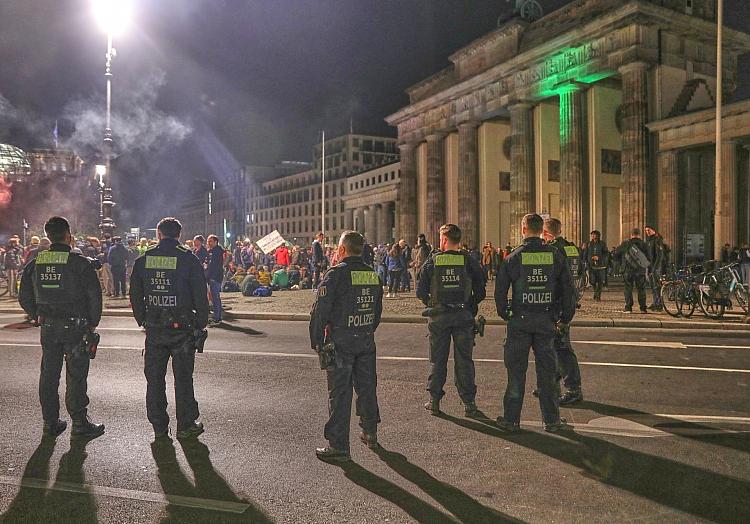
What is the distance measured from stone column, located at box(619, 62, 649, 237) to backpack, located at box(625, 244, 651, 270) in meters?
17.0

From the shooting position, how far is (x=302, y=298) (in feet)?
66.6

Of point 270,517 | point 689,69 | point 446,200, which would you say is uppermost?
point 689,69

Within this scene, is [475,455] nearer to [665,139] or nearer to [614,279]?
[614,279]

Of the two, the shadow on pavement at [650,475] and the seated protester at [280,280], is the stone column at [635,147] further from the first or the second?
the shadow on pavement at [650,475]

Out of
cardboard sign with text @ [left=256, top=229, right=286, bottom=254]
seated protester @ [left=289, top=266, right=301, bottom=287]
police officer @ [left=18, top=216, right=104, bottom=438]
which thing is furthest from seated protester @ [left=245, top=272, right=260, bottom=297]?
police officer @ [left=18, top=216, right=104, bottom=438]

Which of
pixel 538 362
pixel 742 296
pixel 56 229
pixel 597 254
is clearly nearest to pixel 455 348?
pixel 538 362

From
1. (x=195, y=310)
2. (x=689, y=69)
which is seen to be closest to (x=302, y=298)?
(x=195, y=310)

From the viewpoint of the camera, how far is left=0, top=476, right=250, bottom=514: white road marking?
4.02 metres

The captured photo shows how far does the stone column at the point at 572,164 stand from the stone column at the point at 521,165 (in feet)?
13.3

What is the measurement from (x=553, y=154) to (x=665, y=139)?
10675 millimetres

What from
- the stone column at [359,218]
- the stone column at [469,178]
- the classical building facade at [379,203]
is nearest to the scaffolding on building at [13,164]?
the classical building facade at [379,203]

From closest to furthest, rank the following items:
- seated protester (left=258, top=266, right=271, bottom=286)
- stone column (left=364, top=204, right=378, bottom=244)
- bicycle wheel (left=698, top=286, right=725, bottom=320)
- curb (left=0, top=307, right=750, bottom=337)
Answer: curb (left=0, top=307, right=750, bottom=337)
bicycle wheel (left=698, top=286, right=725, bottom=320)
seated protester (left=258, top=266, right=271, bottom=286)
stone column (left=364, top=204, right=378, bottom=244)

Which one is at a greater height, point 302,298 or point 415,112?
point 415,112

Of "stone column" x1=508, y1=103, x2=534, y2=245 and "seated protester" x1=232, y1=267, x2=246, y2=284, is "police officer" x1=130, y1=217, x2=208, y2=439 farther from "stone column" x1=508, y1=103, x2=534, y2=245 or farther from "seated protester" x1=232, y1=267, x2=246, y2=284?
"stone column" x1=508, y1=103, x2=534, y2=245
